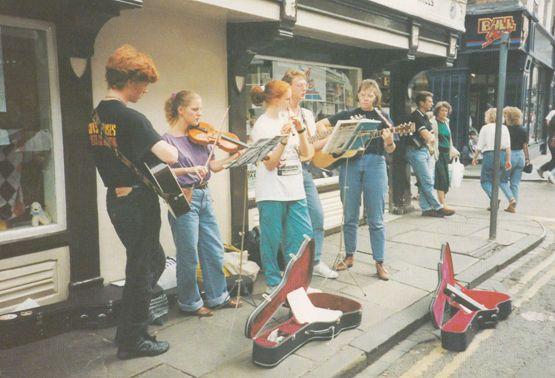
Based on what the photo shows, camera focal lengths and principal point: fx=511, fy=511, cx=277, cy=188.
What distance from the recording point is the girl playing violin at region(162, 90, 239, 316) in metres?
3.90

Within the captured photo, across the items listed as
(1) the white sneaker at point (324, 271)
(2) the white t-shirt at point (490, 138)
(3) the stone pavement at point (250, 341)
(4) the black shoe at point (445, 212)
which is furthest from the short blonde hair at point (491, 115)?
(1) the white sneaker at point (324, 271)

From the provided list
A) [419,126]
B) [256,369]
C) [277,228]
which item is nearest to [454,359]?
[256,369]

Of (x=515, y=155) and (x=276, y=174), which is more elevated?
(x=276, y=174)

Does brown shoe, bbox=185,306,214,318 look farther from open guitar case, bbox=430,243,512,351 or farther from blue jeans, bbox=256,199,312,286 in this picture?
open guitar case, bbox=430,243,512,351

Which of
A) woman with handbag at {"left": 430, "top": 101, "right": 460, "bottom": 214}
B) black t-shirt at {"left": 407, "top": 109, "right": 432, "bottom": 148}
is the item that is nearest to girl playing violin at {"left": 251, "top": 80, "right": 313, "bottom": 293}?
black t-shirt at {"left": 407, "top": 109, "right": 432, "bottom": 148}

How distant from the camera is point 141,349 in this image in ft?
11.1

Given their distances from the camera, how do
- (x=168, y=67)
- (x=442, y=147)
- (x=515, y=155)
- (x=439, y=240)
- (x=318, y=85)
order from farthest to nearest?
(x=515, y=155), (x=442, y=147), (x=318, y=85), (x=439, y=240), (x=168, y=67)

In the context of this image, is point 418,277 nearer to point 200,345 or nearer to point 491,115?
point 200,345

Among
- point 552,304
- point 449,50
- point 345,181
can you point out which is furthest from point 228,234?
point 449,50

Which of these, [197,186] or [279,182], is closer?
[197,186]

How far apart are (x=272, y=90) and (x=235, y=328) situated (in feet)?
6.34

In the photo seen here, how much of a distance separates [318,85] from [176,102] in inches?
138

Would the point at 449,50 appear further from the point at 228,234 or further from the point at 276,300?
the point at 276,300

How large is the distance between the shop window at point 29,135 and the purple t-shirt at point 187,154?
3.07ft
